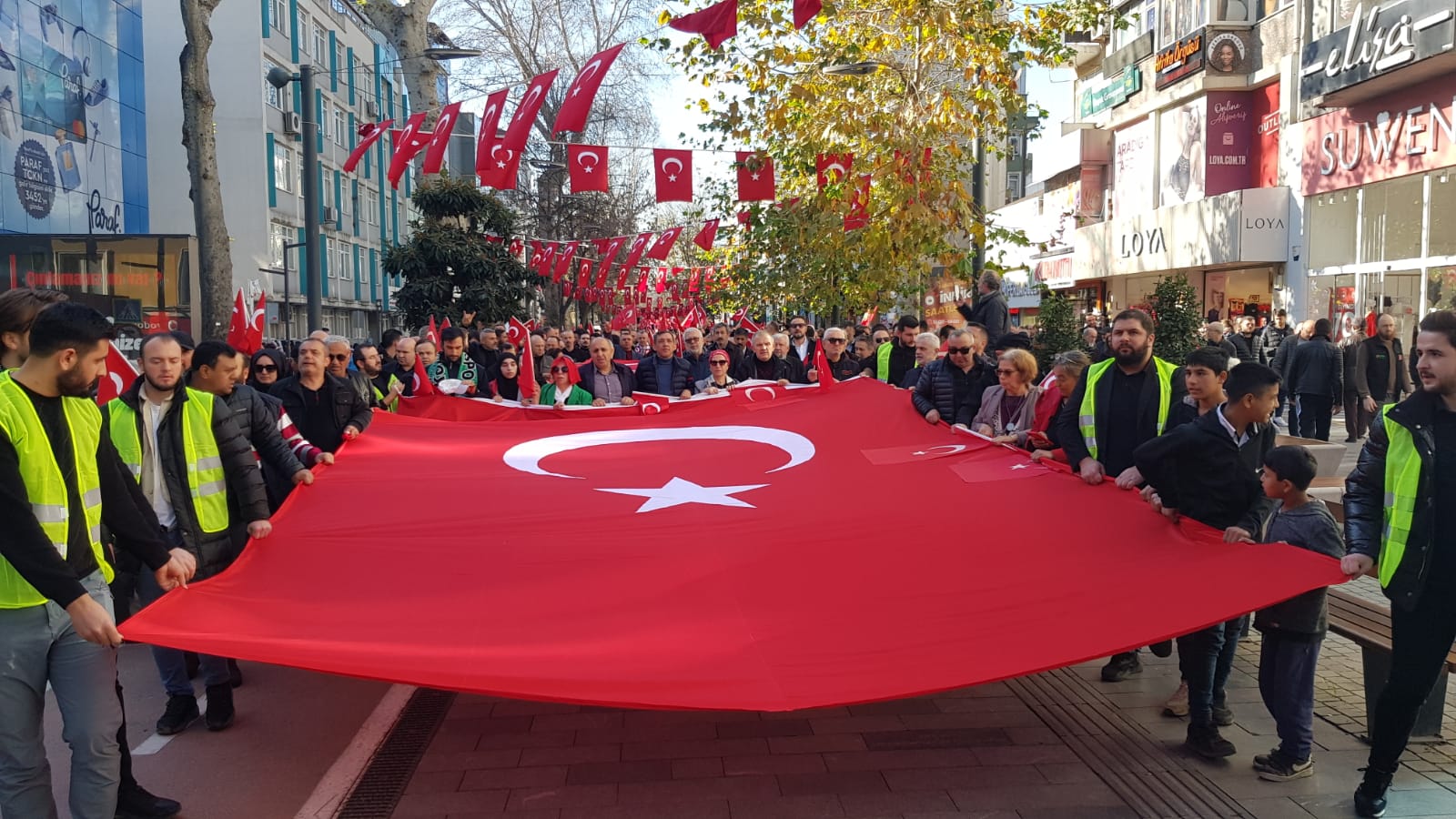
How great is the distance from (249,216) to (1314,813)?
4310 centimetres

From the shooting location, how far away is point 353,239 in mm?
53062

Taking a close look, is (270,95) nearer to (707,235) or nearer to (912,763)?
(707,235)

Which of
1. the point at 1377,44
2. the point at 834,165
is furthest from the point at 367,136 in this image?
the point at 1377,44

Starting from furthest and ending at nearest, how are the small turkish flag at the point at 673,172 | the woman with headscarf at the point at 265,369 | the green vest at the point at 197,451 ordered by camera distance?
the small turkish flag at the point at 673,172, the woman with headscarf at the point at 265,369, the green vest at the point at 197,451

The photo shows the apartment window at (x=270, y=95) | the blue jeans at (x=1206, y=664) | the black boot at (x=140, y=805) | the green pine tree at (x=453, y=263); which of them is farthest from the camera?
the apartment window at (x=270, y=95)

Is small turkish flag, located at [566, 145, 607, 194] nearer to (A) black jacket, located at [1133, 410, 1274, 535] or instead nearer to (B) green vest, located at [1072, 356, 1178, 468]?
(B) green vest, located at [1072, 356, 1178, 468]

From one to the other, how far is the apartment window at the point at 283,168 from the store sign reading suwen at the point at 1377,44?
115 feet

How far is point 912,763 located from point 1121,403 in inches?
90.7

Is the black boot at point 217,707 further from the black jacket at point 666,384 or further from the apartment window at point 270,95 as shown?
the apartment window at point 270,95

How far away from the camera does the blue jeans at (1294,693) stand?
4.86 m

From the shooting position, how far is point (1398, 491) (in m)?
4.36

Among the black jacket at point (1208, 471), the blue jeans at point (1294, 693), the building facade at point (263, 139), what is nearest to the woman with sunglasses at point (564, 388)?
the black jacket at point (1208, 471)

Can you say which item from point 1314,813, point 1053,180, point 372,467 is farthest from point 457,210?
point 1053,180

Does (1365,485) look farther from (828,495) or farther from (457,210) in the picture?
(457,210)
